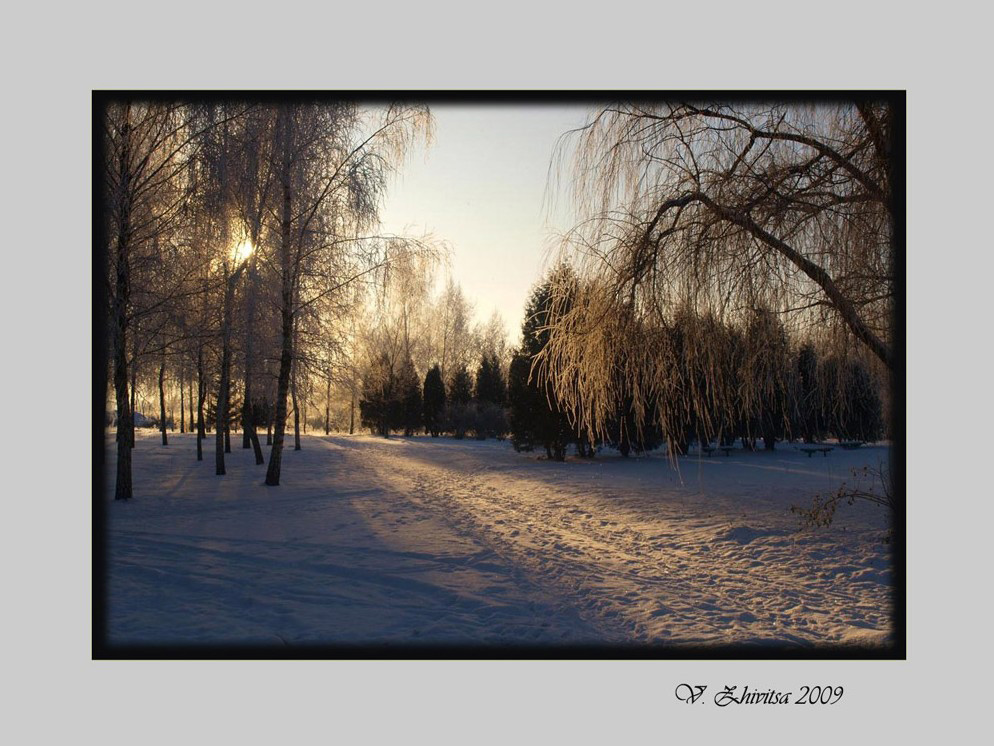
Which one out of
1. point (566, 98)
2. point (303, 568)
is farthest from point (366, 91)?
point (303, 568)

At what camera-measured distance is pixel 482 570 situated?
4098 mm

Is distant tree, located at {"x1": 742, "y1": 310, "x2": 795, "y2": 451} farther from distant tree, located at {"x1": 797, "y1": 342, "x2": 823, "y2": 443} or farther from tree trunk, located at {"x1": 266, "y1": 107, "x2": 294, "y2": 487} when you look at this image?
tree trunk, located at {"x1": 266, "y1": 107, "x2": 294, "y2": 487}

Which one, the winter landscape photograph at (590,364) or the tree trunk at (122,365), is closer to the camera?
the winter landscape photograph at (590,364)

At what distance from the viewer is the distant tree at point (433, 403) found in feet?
93.6

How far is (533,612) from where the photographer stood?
3324 millimetres

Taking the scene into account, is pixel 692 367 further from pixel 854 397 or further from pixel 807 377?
pixel 854 397

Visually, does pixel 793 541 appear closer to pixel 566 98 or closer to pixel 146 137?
pixel 566 98

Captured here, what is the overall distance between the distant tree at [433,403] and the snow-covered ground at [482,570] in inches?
818

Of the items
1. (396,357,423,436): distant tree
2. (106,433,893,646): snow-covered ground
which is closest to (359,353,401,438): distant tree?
(396,357,423,436): distant tree

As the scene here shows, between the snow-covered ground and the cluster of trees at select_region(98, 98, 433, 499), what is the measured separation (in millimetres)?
1914

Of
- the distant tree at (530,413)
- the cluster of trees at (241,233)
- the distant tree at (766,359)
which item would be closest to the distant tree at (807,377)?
the distant tree at (766,359)

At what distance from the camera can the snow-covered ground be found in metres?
3.12

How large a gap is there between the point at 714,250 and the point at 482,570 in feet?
9.69

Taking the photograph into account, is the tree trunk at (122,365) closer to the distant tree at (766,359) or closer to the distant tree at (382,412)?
the distant tree at (766,359)
